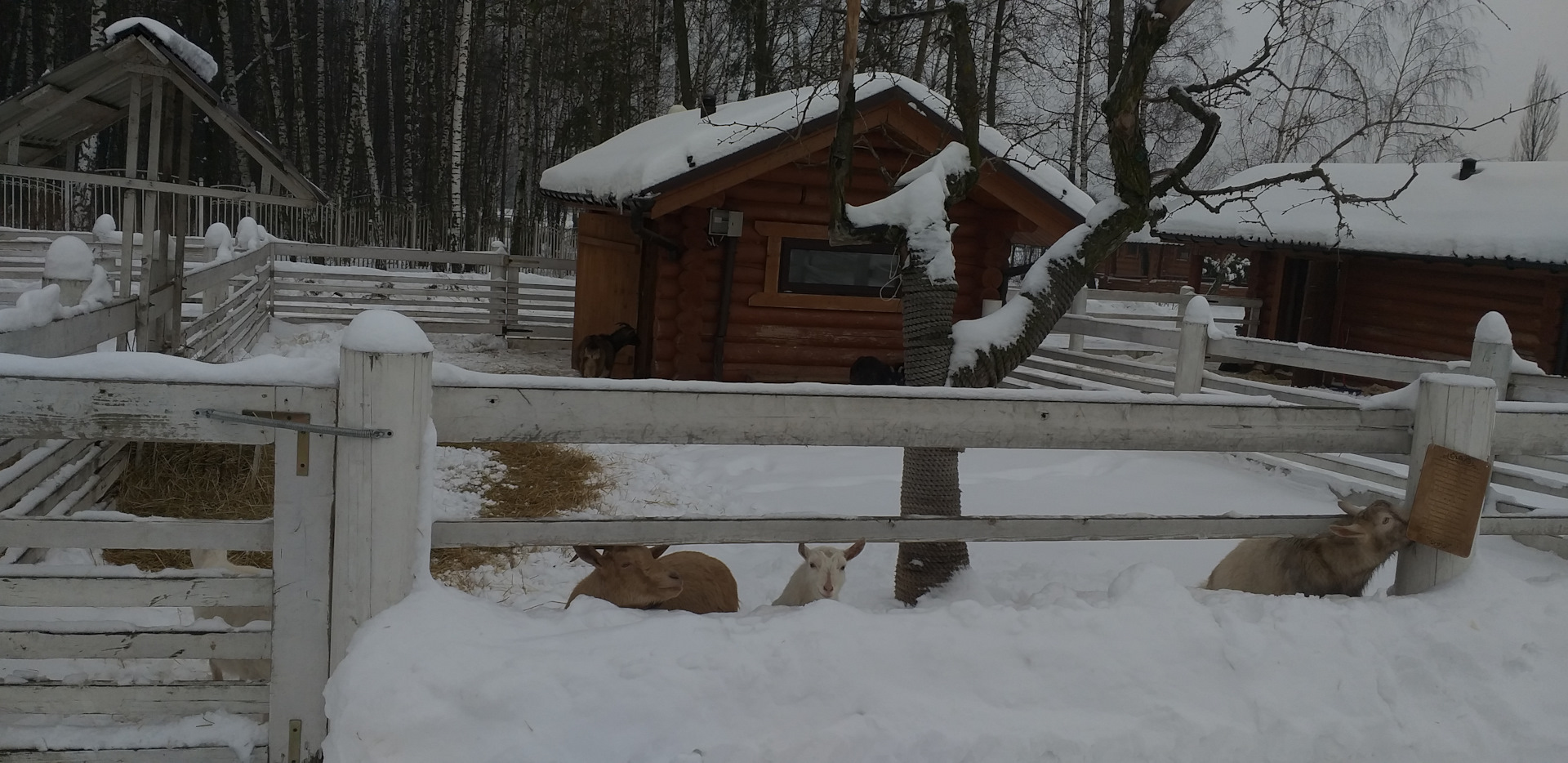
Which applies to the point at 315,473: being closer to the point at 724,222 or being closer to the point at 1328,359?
the point at 1328,359

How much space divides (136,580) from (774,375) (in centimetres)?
949

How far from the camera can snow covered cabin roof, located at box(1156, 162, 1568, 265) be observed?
14992 millimetres

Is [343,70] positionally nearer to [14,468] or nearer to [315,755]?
[14,468]

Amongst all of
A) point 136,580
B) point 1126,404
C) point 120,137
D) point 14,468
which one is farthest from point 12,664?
point 120,137

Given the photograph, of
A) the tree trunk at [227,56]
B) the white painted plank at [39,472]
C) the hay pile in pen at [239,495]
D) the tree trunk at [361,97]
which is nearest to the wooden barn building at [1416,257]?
the hay pile in pen at [239,495]

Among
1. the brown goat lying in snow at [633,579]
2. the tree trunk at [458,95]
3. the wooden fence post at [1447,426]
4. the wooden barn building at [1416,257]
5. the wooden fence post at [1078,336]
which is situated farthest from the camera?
the tree trunk at [458,95]

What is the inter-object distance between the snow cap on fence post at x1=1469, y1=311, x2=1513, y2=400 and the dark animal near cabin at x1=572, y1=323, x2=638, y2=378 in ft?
28.6

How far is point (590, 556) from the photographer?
366 centimetres

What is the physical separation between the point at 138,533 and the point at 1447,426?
13.7ft

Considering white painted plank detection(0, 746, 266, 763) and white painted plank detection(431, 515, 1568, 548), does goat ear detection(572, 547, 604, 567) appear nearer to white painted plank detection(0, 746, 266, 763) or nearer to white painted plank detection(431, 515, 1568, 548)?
white painted plank detection(431, 515, 1568, 548)

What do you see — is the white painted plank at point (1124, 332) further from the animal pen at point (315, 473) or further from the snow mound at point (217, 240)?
the snow mound at point (217, 240)

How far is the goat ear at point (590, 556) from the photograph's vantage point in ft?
11.8

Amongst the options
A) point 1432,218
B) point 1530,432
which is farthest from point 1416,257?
point 1530,432

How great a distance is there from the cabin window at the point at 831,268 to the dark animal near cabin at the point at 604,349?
89.6 inches
